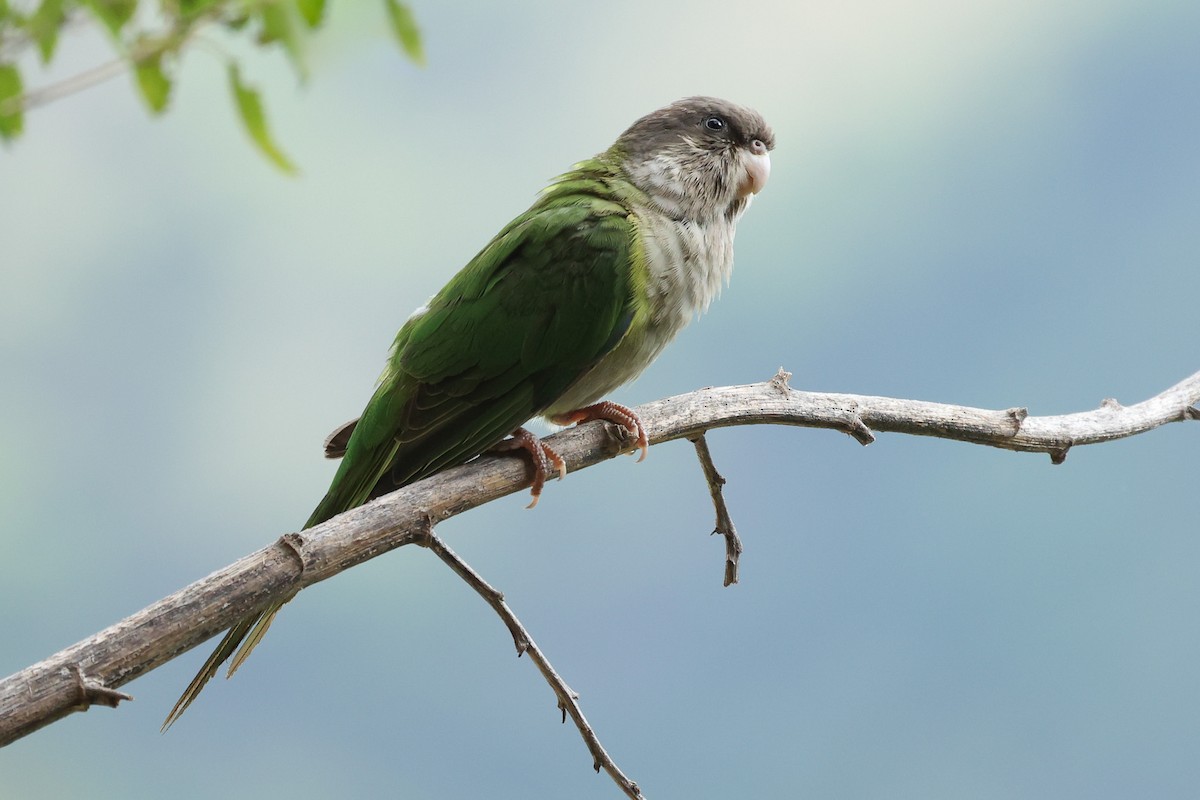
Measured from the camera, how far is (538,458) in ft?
9.26

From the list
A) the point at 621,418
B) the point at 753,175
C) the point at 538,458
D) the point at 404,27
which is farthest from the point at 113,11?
the point at 753,175

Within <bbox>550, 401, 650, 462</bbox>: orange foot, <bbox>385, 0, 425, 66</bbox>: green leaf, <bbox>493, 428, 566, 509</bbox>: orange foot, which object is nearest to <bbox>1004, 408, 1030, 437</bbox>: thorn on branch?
<bbox>550, 401, 650, 462</bbox>: orange foot

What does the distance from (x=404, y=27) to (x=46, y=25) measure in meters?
0.41

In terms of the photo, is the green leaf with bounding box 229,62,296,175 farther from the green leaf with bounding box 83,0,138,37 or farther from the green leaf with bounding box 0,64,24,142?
the green leaf with bounding box 0,64,24,142

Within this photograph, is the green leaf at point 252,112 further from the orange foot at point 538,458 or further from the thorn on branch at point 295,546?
the orange foot at point 538,458

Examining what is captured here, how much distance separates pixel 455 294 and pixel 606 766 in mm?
1437

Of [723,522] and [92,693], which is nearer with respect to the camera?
[92,693]

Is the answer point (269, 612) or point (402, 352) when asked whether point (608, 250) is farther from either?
point (269, 612)

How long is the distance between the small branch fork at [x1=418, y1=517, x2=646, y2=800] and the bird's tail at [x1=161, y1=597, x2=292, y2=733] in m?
0.45

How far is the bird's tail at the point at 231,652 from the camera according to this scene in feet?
8.41

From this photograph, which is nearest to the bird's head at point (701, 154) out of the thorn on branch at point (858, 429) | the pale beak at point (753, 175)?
the pale beak at point (753, 175)

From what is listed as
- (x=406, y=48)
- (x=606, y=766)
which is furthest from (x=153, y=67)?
(x=606, y=766)

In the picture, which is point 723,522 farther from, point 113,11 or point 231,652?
point 113,11

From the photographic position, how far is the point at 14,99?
122cm
